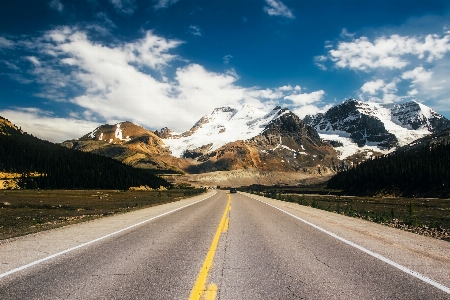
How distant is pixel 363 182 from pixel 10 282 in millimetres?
132283

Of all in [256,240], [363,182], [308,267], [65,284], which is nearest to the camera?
[65,284]

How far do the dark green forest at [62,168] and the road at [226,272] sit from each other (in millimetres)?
127950

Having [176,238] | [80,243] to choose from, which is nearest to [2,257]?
[80,243]

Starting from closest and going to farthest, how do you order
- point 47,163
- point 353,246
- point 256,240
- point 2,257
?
point 2,257 < point 353,246 < point 256,240 < point 47,163

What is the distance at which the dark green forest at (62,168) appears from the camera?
126500 millimetres

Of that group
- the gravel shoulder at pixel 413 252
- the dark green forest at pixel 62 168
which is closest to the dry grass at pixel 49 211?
the gravel shoulder at pixel 413 252

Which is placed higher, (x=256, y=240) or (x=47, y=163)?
(x=47, y=163)

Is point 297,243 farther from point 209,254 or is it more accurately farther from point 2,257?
point 2,257

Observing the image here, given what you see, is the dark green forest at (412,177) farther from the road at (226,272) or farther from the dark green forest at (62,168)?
the dark green forest at (62,168)

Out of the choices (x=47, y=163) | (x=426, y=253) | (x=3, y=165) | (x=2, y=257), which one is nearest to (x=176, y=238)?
(x=2, y=257)

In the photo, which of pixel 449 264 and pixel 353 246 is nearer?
pixel 449 264

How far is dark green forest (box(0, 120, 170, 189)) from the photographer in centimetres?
12650

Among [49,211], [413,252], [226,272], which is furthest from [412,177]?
[226,272]

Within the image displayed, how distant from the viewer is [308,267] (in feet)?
24.4
